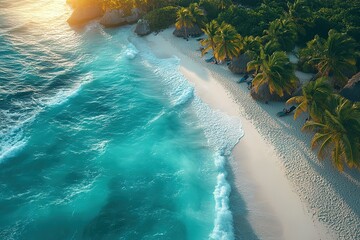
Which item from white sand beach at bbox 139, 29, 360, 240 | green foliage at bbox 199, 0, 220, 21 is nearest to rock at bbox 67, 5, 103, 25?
green foliage at bbox 199, 0, 220, 21

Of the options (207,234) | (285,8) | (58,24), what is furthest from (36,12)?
(207,234)

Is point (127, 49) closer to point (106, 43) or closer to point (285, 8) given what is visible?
point (106, 43)

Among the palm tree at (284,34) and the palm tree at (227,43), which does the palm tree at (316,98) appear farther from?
the palm tree at (227,43)

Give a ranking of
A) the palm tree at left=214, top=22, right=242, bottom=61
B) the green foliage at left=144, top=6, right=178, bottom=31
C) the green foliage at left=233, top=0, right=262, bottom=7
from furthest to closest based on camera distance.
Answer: the green foliage at left=233, top=0, right=262, bottom=7 < the green foliage at left=144, top=6, right=178, bottom=31 < the palm tree at left=214, top=22, right=242, bottom=61

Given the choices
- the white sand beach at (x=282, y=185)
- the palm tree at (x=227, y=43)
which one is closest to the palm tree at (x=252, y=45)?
the palm tree at (x=227, y=43)

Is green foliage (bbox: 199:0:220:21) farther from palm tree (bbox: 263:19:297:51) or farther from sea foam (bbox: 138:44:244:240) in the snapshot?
palm tree (bbox: 263:19:297:51)

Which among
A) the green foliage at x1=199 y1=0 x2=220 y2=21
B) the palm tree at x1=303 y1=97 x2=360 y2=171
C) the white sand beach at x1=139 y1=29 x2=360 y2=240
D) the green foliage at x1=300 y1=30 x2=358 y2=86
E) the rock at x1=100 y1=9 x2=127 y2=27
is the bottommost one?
the white sand beach at x1=139 y1=29 x2=360 y2=240

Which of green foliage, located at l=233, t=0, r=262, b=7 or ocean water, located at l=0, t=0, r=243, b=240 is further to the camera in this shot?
green foliage, located at l=233, t=0, r=262, b=7
